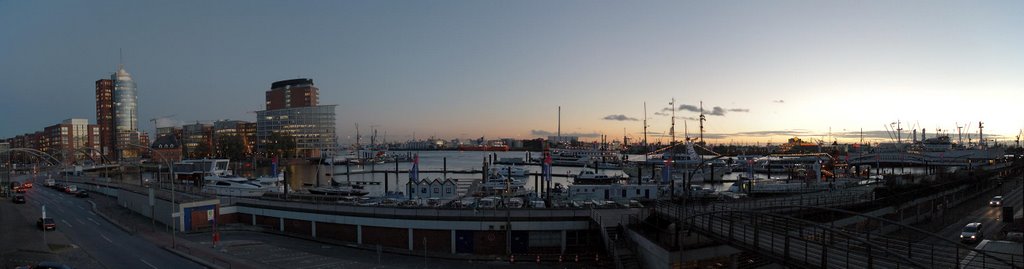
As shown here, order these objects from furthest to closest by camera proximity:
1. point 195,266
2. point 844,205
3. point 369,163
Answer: point 369,163 < point 844,205 < point 195,266

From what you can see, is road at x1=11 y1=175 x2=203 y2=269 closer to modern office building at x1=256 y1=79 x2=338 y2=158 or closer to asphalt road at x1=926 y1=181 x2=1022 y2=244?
asphalt road at x1=926 y1=181 x2=1022 y2=244

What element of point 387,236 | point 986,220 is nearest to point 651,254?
point 387,236

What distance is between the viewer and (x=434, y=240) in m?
25.7

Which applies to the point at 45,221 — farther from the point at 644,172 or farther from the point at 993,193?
the point at 644,172

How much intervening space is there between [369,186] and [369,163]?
76.9 m

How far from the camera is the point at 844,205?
3303cm

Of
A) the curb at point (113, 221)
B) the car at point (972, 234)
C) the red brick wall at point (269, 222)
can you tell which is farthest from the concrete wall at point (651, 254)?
the curb at point (113, 221)

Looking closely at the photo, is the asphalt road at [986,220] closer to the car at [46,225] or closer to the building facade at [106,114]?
the car at [46,225]

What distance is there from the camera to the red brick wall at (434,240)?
25.5 metres

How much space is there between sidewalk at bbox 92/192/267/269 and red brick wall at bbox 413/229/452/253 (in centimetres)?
697

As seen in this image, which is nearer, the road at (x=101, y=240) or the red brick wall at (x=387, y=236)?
the road at (x=101, y=240)

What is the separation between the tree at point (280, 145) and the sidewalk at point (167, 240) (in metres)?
121

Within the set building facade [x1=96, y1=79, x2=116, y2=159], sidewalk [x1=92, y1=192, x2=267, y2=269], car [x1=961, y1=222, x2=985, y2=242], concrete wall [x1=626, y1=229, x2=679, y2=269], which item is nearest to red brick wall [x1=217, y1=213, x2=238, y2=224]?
sidewalk [x1=92, y1=192, x2=267, y2=269]

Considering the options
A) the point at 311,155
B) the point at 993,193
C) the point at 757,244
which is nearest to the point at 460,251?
the point at 757,244
